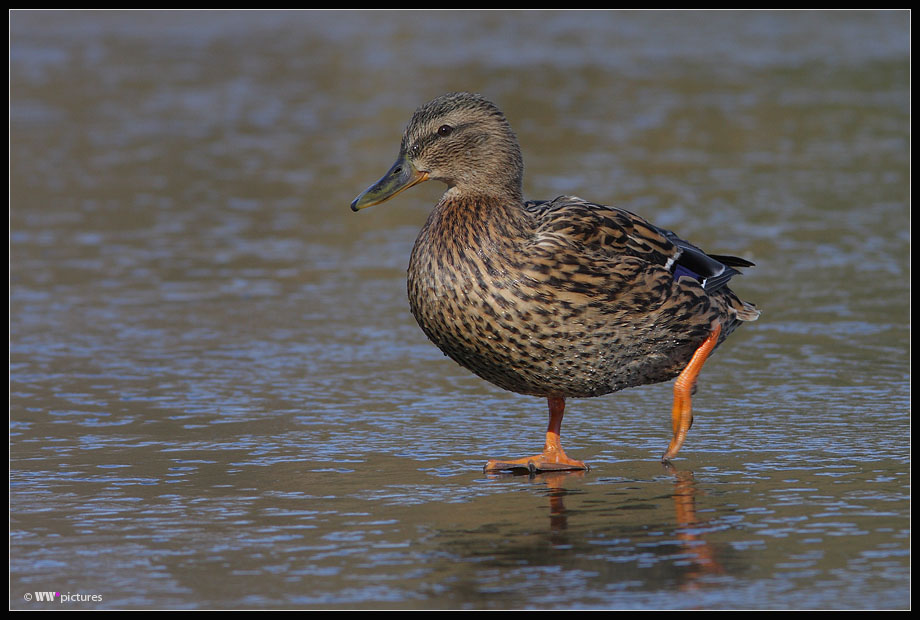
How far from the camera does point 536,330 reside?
5812 mm

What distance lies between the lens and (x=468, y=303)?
19.1 ft

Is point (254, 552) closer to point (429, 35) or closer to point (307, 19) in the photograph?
point (429, 35)

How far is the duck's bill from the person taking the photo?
629cm

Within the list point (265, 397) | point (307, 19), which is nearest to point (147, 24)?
point (307, 19)

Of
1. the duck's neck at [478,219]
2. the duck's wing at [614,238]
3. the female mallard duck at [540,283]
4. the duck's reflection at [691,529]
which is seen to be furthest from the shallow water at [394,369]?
the duck's neck at [478,219]

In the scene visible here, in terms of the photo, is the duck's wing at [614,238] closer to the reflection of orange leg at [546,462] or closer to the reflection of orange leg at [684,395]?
the reflection of orange leg at [684,395]

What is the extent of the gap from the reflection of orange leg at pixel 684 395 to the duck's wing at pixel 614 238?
0.83ft

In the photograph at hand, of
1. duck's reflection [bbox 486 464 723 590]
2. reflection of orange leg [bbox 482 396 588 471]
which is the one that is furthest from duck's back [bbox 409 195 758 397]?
duck's reflection [bbox 486 464 723 590]

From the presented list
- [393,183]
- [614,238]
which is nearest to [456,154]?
[393,183]

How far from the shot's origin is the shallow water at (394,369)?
4867mm

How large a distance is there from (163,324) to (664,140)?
22.8 ft

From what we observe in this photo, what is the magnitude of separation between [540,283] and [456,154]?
31.0 inches

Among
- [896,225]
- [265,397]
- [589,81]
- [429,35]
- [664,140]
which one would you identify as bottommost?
[265,397]

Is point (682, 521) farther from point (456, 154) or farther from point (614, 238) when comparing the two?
point (456, 154)
